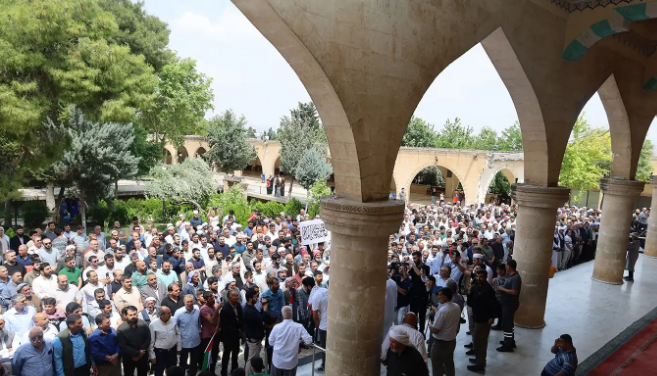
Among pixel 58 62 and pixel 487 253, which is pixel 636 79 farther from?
pixel 58 62

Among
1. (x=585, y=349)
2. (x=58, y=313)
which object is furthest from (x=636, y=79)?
(x=58, y=313)

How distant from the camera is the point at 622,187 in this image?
8.64m

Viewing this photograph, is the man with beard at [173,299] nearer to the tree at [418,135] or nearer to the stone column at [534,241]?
the stone column at [534,241]

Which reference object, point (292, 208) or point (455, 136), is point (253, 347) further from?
point (455, 136)

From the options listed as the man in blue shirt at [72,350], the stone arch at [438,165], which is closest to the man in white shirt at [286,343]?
the man in blue shirt at [72,350]

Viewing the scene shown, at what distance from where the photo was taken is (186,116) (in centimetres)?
2197

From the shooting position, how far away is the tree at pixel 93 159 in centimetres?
1380

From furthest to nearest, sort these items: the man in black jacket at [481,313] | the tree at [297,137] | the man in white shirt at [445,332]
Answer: the tree at [297,137] < the man in black jacket at [481,313] < the man in white shirt at [445,332]

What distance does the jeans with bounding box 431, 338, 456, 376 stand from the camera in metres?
5.02

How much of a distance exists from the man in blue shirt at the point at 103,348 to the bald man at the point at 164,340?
0.43 metres

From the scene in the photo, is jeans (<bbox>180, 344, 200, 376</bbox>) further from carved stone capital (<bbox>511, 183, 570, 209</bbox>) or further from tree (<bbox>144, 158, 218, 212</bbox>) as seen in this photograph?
tree (<bbox>144, 158, 218, 212</bbox>)

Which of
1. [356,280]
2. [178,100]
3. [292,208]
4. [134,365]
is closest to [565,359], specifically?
[356,280]

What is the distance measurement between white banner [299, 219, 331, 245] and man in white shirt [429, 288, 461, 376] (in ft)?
11.9

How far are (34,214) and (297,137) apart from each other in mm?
13929
